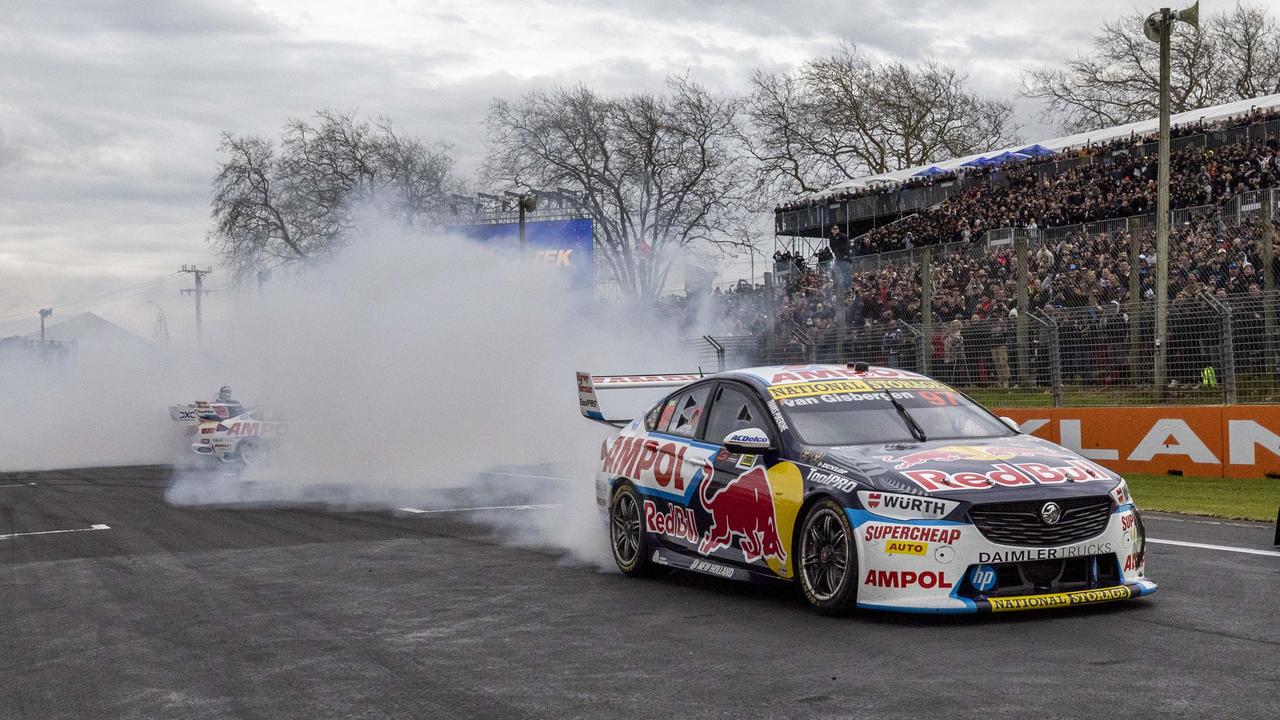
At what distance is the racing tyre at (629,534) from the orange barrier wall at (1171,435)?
8.15 metres

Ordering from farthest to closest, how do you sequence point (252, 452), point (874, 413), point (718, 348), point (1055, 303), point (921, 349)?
point (252, 452), point (718, 348), point (921, 349), point (1055, 303), point (874, 413)

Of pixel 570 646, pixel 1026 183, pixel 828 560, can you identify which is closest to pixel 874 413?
pixel 828 560

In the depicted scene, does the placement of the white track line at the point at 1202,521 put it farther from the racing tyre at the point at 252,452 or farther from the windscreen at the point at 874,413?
the racing tyre at the point at 252,452

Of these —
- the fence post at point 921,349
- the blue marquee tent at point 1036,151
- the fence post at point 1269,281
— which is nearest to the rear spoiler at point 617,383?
the fence post at point 1269,281

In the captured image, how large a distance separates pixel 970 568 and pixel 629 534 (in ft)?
9.89

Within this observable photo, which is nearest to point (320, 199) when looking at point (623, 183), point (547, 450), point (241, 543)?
point (623, 183)

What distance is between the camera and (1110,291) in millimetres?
16703

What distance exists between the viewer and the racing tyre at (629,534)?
356 inches

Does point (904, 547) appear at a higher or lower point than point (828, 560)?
higher

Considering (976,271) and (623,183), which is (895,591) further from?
(623,183)

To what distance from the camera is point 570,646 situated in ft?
22.1

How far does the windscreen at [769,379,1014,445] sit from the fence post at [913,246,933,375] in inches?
384

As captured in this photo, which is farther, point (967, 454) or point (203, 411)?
point (203, 411)

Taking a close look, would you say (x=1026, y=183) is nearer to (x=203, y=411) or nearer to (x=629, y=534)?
(x=203, y=411)
